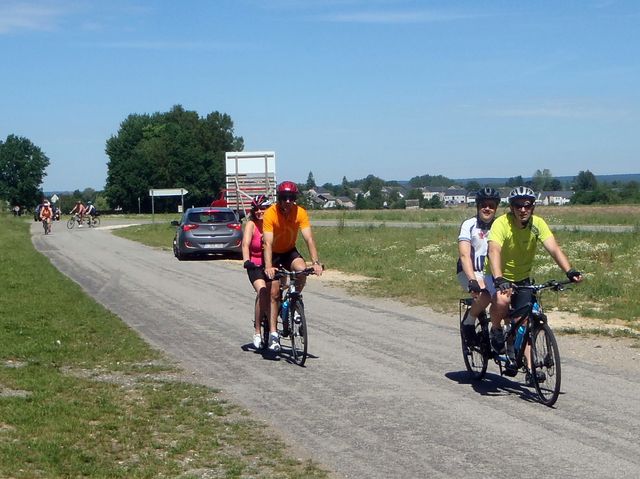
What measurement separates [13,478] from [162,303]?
11.0 meters

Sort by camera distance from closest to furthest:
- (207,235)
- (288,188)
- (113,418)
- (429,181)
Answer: (113,418), (288,188), (207,235), (429,181)

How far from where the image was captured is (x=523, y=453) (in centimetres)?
670

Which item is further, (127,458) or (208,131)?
(208,131)

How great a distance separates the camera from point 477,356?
941cm

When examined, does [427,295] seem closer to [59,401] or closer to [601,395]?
[601,395]

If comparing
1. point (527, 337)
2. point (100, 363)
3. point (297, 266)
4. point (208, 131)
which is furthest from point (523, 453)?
point (208, 131)

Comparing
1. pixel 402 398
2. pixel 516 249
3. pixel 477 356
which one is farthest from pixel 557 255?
pixel 402 398

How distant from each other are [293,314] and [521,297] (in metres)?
3.01

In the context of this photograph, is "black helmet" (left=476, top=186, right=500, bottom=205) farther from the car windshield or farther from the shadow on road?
the car windshield

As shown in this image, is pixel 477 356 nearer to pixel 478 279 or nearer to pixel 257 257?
pixel 478 279

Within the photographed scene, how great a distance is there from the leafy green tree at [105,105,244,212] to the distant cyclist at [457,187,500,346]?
4214 inches

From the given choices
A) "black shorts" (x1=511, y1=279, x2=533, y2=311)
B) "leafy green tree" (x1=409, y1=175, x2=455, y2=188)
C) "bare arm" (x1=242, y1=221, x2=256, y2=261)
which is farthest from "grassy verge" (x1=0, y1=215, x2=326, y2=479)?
"leafy green tree" (x1=409, y1=175, x2=455, y2=188)

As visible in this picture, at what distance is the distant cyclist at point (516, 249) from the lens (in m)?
8.32

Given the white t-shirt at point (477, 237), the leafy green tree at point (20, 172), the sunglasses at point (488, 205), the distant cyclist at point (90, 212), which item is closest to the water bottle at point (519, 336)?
the white t-shirt at point (477, 237)
